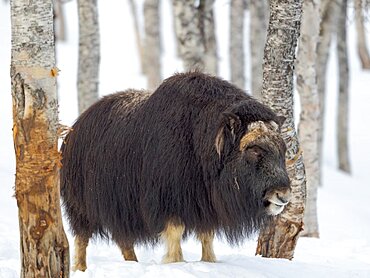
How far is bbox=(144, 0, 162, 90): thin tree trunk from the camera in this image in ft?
70.9

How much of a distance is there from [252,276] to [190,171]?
0.99 metres

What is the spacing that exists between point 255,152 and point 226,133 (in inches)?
11.8

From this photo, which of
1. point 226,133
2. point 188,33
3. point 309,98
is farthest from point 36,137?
point 188,33

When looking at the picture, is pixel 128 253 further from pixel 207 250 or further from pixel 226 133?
pixel 226 133

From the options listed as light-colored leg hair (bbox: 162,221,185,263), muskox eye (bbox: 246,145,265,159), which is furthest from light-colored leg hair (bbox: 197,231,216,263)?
muskox eye (bbox: 246,145,265,159)

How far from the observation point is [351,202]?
17.1m

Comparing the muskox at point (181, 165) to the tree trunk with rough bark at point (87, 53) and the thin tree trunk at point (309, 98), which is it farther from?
the tree trunk with rough bark at point (87, 53)

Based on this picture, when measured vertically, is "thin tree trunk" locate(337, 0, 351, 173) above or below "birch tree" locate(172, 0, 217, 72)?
below

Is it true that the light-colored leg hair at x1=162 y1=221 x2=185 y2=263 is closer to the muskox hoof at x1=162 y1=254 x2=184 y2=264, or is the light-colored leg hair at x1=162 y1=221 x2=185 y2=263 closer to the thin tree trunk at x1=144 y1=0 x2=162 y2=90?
the muskox hoof at x1=162 y1=254 x2=184 y2=264

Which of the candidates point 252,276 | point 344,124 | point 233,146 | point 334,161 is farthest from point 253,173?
point 334,161

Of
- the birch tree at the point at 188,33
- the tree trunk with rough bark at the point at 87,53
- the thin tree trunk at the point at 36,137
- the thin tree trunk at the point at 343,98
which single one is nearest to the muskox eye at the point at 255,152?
the thin tree trunk at the point at 36,137

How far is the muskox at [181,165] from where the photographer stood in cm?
662

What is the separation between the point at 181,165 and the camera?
685 cm

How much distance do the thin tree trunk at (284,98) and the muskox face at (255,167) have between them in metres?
0.95
